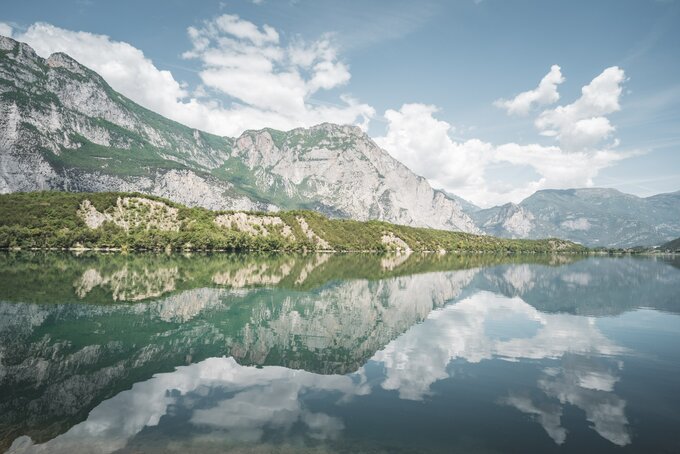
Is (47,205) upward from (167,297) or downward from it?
upward

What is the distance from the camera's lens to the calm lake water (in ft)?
55.2

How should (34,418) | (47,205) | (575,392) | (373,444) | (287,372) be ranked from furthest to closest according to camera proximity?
(47,205) < (287,372) < (575,392) < (34,418) < (373,444)

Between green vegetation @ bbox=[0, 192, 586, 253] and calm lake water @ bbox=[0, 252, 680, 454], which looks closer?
calm lake water @ bbox=[0, 252, 680, 454]

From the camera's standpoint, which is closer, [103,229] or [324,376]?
[324,376]

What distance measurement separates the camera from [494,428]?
18.0 metres

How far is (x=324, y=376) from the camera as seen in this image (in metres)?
25.1

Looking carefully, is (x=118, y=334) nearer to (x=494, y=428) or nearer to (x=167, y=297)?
(x=167, y=297)

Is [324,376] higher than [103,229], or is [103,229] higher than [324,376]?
[103,229]

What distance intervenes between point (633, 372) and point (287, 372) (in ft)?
77.4

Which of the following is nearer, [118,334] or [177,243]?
[118,334]

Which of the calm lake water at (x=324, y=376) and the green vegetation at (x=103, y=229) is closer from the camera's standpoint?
the calm lake water at (x=324, y=376)

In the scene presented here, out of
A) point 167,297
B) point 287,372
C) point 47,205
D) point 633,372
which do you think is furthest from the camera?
point 47,205

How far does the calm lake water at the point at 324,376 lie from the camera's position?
16828 mm


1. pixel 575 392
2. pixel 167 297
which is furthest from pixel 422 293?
pixel 575 392
